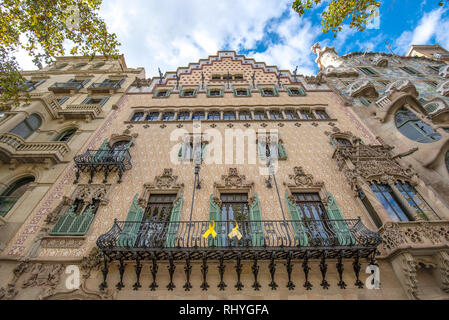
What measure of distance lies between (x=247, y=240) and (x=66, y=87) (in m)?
19.3

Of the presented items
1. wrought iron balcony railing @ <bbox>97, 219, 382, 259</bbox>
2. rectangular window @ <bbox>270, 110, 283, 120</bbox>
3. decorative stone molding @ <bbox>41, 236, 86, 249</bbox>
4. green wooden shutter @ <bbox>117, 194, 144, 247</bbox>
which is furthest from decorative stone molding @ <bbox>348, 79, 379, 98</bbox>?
decorative stone molding @ <bbox>41, 236, 86, 249</bbox>

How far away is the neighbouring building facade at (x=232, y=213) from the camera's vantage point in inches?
259

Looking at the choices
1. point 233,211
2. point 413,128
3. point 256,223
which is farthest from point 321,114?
point 256,223

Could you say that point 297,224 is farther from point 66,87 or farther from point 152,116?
point 66,87

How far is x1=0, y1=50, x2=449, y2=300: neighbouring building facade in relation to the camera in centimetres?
658

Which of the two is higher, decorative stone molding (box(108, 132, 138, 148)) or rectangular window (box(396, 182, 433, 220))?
decorative stone molding (box(108, 132, 138, 148))

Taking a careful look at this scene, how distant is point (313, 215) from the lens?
868cm

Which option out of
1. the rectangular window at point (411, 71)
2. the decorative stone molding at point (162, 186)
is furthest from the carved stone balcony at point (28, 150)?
the rectangular window at point (411, 71)

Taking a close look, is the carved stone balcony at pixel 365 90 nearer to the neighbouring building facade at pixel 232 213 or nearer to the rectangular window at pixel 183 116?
the neighbouring building facade at pixel 232 213

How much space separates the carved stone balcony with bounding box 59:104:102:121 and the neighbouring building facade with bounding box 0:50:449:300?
578 millimetres

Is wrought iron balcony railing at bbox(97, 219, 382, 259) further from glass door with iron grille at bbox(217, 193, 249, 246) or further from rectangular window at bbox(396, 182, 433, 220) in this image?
rectangular window at bbox(396, 182, 433, 220)

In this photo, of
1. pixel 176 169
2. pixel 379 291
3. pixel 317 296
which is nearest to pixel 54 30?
pixel 176 169

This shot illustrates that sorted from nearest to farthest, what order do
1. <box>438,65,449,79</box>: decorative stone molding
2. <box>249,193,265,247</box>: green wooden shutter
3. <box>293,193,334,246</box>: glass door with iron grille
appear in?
1. <box>249,193,265,247</box>: green wooden shutter
2. <box>293,193,334,246</box>: glass door with iron grille
3. <box>438,65,449,79</box>: decorative stone molding

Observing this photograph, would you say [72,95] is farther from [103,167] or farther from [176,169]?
[176,169]
